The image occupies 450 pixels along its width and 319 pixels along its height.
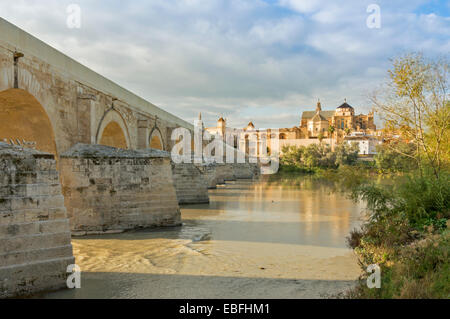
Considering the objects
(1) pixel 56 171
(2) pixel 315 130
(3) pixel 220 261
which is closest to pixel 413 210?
(3) pixel 220 261

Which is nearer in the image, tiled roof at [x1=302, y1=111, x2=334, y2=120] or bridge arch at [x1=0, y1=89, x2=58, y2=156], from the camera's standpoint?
bridge arch at [x1=0, y1=89, x2=58, y2=156]

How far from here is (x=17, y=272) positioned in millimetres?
4457

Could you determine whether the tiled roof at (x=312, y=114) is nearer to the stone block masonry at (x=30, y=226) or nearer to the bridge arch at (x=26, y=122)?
the bridge arch at (x=26, y=122)

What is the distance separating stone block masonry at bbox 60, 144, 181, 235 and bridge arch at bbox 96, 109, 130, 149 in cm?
341

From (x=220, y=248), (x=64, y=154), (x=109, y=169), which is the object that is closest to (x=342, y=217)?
(x=220, y=248)

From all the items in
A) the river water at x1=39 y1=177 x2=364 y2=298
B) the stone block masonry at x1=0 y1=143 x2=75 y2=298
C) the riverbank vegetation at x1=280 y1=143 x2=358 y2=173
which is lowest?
the river water at x1=39 y1=177 x2=364 y2=298

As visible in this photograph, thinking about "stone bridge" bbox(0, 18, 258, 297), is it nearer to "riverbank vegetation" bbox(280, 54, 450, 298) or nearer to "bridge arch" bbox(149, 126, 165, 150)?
"riverbank vegetation" bbox(280, 54, 450, 298)

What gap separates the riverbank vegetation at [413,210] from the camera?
4293 mm

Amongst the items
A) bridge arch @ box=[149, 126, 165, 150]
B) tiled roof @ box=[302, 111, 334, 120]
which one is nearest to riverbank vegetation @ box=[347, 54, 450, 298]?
bridge arch @ box=[149, 126, 165, 150]

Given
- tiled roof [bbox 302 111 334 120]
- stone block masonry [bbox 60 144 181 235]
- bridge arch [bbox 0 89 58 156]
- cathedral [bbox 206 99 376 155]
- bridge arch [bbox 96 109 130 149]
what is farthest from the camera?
tiled roof [bbox 302 111 334 120]

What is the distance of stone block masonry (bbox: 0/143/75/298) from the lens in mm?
4434

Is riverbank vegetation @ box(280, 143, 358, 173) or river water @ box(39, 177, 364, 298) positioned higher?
riverbank vegetation @ box(280, 143, 358, 173)
